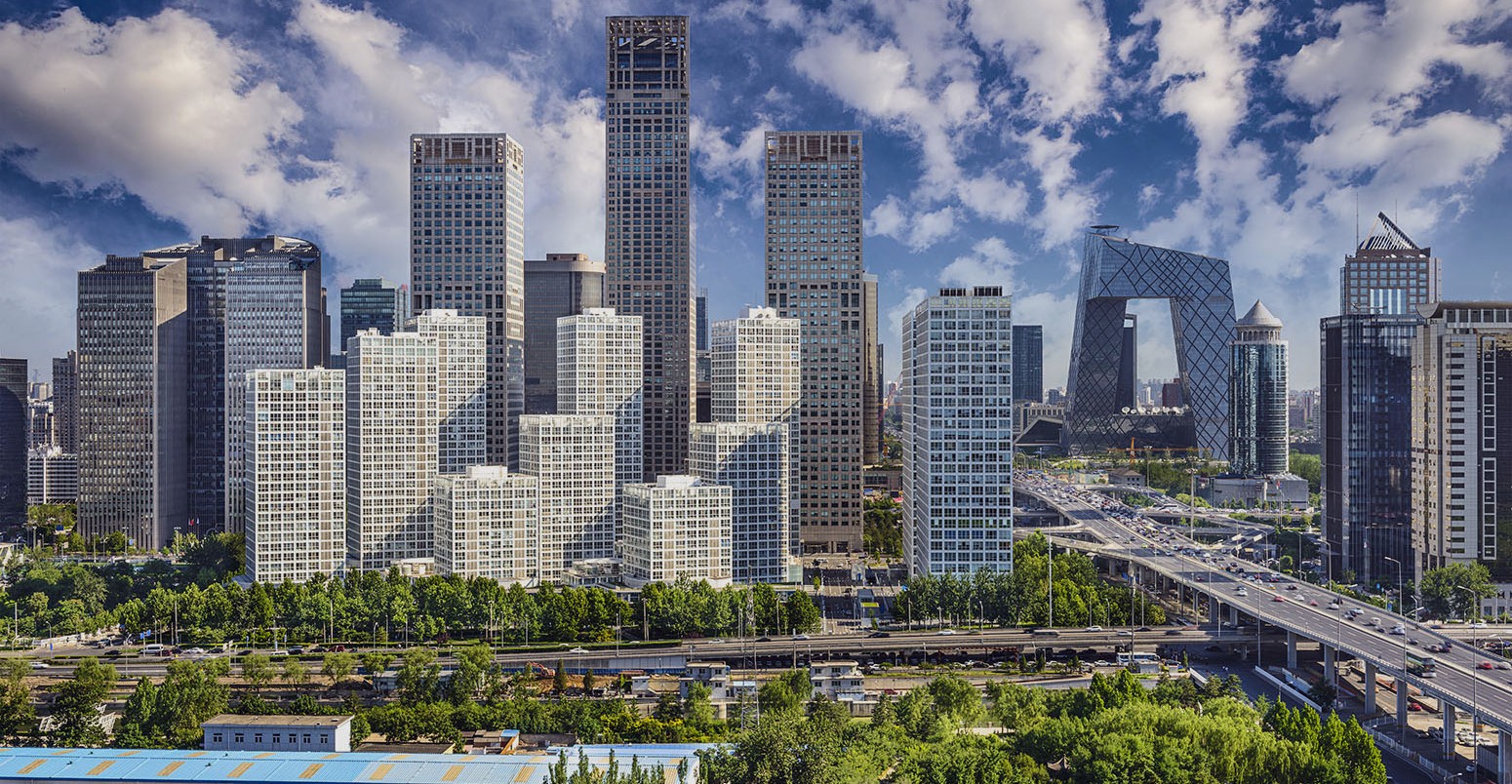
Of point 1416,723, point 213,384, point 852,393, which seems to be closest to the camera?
point 1416,723


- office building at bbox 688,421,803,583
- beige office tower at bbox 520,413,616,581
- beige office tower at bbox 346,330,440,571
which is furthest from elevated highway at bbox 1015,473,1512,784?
beige office tower at bbox 346,330,440,571

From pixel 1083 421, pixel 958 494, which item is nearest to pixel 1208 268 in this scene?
pixel 1083 421

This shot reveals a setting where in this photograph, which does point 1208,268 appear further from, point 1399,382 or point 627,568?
point 627,568

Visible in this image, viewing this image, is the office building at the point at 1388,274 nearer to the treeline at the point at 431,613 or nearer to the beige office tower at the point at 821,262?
the beige office tower at the point at 821,262

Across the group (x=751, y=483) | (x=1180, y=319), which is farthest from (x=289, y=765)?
(x=1180, y=319)

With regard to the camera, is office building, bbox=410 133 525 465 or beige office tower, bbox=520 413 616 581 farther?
office building, bbox=410 133 525 465

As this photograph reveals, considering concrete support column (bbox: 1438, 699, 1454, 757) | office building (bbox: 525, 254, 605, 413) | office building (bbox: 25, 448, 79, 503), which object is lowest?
concrete support column (bbox: 1438, 699, 1454, 757)

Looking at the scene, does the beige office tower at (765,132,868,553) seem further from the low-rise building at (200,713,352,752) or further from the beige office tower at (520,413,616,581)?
the low-rise building at (200,713,352,752)

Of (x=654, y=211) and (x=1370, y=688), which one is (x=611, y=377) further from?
(x=1370, y=688)
